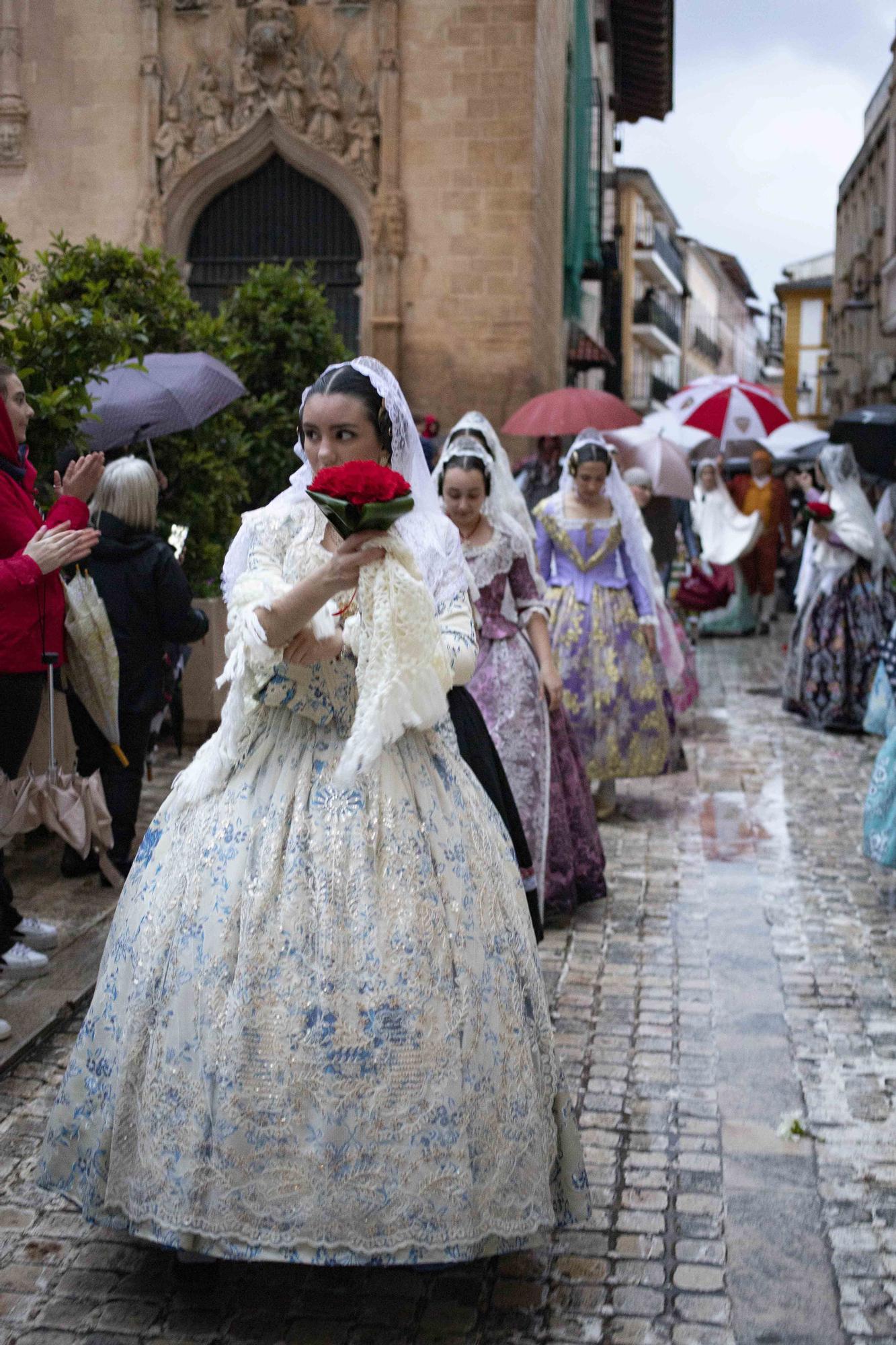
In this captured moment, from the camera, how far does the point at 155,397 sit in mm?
7785

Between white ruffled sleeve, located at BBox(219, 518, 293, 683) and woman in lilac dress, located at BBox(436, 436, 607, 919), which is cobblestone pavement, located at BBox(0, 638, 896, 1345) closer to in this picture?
woman in lilac dress, located at BBox(436, 436, 607, 919)

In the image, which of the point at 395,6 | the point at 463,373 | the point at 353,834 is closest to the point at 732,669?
the point at 463,373

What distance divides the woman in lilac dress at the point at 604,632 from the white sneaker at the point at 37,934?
3.06m

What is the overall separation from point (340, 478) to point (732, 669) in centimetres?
1253

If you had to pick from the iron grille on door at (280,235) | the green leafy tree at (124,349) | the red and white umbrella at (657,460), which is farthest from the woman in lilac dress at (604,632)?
the iron grille on door at (280,235)

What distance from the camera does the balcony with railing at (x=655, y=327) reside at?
1966 inches

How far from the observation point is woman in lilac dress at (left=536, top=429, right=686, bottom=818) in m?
7.86

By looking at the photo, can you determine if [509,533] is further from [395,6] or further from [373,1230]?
[395,6]

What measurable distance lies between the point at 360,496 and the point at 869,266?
103 ft

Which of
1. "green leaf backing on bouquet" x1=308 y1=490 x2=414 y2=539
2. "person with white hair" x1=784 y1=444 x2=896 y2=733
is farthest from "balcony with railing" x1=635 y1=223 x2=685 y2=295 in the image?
"green leaf backing on bouquet" x1=308 y1=490 x2=414 y2=539

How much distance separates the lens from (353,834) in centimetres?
311

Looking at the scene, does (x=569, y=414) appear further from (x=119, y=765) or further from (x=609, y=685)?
(x=119, y=765)

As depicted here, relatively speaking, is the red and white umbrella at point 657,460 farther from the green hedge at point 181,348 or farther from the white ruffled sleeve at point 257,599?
the white ruffled sleeve at point 257,599

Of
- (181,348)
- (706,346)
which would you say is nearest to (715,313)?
(706,346)
